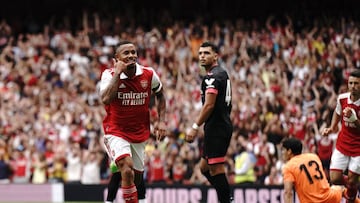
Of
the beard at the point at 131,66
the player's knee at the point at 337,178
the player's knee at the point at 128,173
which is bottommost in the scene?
the player's knee at the point at 337,178

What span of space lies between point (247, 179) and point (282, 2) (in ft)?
34.2

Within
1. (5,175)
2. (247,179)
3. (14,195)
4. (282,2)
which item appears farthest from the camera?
(282,2)

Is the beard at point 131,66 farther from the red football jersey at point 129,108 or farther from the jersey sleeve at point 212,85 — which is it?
the jersey sleeve at point 212,85

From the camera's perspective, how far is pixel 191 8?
30484 mm

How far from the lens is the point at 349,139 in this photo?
13.4m

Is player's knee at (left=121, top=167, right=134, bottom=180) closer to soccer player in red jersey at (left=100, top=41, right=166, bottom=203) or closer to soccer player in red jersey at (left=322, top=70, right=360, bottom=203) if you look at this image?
soccer player in red jersey at (left=100, top=41, right=166, bottom=203)

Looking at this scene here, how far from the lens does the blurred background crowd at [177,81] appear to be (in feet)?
70.0

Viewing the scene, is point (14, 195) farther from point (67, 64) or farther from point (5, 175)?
point (67, 64)

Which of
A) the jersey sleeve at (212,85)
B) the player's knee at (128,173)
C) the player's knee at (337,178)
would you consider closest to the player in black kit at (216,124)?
the jersey sleeve at (212,85)

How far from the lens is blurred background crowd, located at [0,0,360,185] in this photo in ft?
70.0

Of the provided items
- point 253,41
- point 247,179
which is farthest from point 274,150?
point 253,41

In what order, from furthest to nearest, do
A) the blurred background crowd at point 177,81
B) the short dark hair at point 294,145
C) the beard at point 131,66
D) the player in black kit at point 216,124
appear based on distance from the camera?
the blurred background crowd at point 177,81 < the short dark hair at point 294,145 < the player in black kit at point 216,124 < the beard at point 131,66

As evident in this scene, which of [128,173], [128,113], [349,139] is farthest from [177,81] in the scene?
[128,173]

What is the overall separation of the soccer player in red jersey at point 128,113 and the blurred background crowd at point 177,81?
8.60 metres
